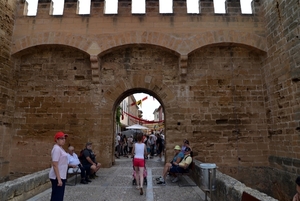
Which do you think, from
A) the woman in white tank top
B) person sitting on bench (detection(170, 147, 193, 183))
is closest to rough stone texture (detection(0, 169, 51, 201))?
the woman in white tank top

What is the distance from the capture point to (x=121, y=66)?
7980mm

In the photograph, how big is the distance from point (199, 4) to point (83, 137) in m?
6.28

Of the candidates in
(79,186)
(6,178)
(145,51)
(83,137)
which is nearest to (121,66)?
(145,51)

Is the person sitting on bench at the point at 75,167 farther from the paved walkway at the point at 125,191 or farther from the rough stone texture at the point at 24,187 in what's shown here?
the rough stone texture at the point at 24,187

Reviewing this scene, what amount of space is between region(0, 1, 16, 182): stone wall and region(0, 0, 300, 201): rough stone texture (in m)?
0.03

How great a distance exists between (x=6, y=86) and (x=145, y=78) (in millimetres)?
4687

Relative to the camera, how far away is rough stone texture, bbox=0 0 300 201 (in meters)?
7.42

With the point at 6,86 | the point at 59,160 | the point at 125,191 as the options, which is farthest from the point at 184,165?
the point at 6,86

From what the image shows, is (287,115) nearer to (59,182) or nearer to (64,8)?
(59,182)

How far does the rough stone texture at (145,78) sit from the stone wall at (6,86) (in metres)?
0.03

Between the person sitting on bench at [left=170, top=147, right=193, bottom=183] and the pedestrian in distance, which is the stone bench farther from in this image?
the pedestrian in distance

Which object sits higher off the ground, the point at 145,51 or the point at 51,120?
the point at 145,51

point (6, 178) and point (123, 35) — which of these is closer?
point (6, 178)

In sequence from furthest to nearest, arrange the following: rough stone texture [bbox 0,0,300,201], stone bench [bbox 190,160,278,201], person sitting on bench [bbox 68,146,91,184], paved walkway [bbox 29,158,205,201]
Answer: rough stone texture [bbox 0,0,300,201]
person sitting on bench [bbox 68,146,91,184]
paved walkway [bbox 29,158,205,201]
stone bench [bbox 190,160,278,201]
